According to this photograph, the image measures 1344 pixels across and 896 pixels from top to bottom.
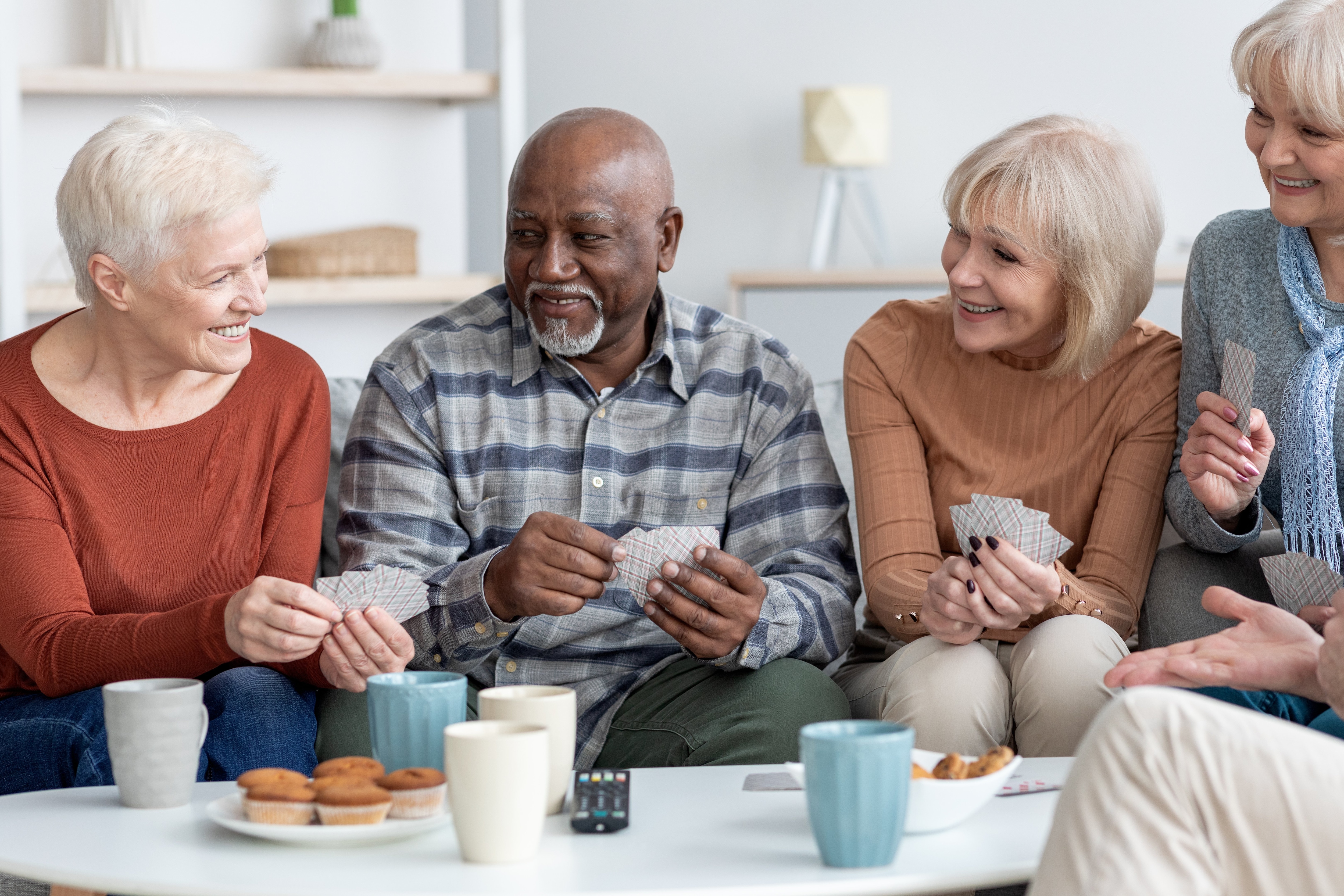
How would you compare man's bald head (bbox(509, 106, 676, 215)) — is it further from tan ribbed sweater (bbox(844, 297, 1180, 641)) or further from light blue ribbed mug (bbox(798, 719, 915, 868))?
light blue ribbed mug (bbox(798, 719, 915, 868))

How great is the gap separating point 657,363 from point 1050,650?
760 mm

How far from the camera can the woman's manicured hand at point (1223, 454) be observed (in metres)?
1.81

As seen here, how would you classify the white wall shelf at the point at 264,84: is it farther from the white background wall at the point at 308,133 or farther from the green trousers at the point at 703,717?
the green trousers at the point at 703,717

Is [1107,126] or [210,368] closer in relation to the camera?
[210,368]

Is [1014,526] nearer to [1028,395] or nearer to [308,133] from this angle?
[1028,395]

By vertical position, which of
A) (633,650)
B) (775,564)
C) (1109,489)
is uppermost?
(1109,489)

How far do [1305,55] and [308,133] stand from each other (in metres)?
2.88

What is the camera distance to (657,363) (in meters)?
2.20

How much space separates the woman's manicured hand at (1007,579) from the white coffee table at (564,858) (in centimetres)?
39

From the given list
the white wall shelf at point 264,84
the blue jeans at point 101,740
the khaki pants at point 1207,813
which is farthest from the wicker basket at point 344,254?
the khaki pants at point 1207,813

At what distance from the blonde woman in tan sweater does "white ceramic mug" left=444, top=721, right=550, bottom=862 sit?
79cm

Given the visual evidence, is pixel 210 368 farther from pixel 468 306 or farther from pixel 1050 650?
pixel 1050 650

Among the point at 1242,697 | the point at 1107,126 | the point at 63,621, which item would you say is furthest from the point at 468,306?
the point at 1242,697

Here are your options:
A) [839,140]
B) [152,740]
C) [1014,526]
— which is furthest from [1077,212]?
[839,140]
